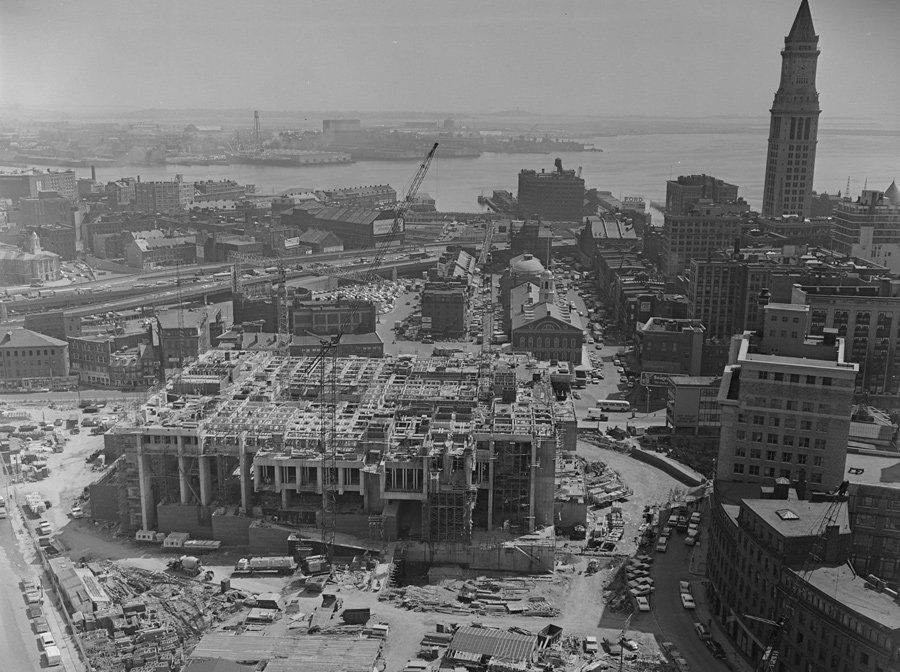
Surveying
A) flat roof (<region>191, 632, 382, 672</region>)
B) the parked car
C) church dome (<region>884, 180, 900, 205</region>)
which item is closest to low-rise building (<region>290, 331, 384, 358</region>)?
flat roof (<region>191, 632, 382, 672</region>)

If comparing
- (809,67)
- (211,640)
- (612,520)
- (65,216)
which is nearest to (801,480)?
(612,520)

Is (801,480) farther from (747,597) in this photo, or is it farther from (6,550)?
(6,550)

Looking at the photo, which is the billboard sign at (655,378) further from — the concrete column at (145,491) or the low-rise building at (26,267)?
the low-rise building at (26,267)

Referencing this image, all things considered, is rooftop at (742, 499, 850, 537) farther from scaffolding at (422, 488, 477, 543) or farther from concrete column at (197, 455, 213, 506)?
concrete column at (197, 455, 213, 506)

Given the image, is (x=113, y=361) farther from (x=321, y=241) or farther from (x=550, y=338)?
(x=321, y=241)

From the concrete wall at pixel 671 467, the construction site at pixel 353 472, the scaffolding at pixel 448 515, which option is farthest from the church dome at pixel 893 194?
the scaffolding at pixel 448 515

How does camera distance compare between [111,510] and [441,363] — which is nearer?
[111,510]
